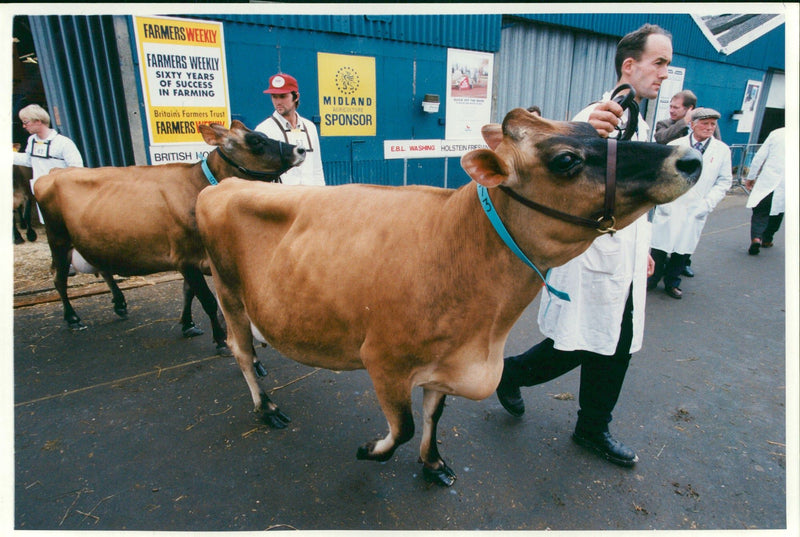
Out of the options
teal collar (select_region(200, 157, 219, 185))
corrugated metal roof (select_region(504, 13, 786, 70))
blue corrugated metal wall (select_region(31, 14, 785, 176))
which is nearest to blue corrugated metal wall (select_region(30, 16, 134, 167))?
blue corrugated metal wall (select_region(31, 14, 785, 176))

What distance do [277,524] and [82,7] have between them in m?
2.46

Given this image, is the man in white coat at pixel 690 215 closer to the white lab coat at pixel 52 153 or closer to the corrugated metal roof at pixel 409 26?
the corrugated metal roof at pixel 409 26

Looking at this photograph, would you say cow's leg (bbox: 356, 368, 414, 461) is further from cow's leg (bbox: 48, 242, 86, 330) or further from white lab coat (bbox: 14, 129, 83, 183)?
white lab coat (bbox: 14, 129, 83, 183)

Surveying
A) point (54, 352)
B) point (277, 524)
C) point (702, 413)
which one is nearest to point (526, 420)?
point (702, 413)

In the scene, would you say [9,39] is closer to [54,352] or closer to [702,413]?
[54,352]

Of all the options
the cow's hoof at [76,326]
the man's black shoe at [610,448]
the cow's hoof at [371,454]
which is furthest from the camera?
the cow's hoof at [76,326]

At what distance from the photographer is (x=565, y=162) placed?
61.9 inches

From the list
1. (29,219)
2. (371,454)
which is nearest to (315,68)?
(29,219)

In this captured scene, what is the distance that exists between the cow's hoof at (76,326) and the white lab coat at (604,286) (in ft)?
14.2

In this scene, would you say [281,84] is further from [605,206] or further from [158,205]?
[605,206]

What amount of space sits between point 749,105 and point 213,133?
68.2 ft

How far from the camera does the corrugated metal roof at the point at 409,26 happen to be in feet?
23.4

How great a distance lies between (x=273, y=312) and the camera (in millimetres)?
2389

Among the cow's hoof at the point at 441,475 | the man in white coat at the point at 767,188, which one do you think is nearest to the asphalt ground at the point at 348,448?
the cow's hoof at the point at 441,475
